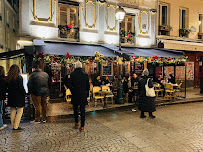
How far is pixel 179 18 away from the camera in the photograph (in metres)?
14.9

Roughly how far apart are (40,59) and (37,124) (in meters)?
2.69

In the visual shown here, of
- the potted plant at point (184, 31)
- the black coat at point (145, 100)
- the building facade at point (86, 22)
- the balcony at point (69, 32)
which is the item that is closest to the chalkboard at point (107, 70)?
the building facade at point (86, 22)

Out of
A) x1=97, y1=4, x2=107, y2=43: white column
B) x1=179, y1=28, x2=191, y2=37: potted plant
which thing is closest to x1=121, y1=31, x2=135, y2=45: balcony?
x1=97, y1=4, x2=107, y2=43: white column

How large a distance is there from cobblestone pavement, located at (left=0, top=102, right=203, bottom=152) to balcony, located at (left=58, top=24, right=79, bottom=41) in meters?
6.31

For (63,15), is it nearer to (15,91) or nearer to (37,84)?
(37,84)

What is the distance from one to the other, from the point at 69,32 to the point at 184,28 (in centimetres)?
1018

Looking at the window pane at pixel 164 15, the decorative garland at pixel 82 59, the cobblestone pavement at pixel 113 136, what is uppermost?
the window pane at pixel 164 15

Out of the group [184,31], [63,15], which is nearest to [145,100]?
[63,15]

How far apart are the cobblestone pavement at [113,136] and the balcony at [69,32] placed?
6314mm

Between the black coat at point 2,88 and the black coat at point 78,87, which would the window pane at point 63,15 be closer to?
the black coat at point 2,88

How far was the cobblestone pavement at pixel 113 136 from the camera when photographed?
3.83 metres

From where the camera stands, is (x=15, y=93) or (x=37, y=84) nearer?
(x=15, y=93)

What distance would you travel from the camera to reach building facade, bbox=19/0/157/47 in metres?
9.82

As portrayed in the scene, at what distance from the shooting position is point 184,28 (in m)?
14.6
